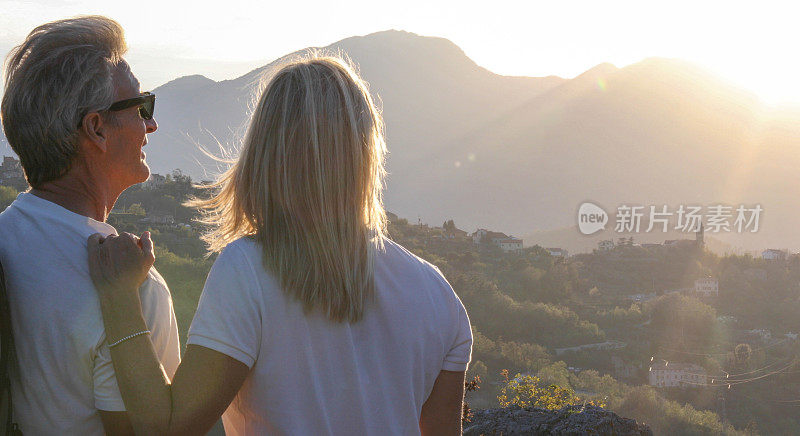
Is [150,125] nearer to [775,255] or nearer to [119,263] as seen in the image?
[119,263]

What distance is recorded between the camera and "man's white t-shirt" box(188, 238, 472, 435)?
105 cm

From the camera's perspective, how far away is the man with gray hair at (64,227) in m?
1.12

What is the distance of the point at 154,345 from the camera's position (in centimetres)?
119

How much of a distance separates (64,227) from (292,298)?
43 cm

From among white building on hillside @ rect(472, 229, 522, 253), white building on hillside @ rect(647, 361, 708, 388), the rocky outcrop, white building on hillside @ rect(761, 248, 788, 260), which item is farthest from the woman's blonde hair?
white building on hillside @ rect(761, 248, 788, 260)

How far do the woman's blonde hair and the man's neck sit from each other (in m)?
0.31

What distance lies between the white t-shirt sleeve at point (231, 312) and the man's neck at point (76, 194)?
0.30 metres

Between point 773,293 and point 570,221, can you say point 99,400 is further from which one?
point 570,221

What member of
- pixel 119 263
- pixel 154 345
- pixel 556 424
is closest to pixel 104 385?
pixel 154 345

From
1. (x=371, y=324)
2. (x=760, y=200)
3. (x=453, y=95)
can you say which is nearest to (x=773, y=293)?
(x=760, y=200)

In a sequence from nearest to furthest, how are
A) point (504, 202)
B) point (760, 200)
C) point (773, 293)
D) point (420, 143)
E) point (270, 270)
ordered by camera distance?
point (270, 270) < point (773, 293) < point (760, 200) < point (504, 202) < point (420, 143)

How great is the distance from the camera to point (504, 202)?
110 metres

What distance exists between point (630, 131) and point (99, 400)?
137 metres

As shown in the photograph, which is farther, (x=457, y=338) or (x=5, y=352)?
(x=457, y=338)
